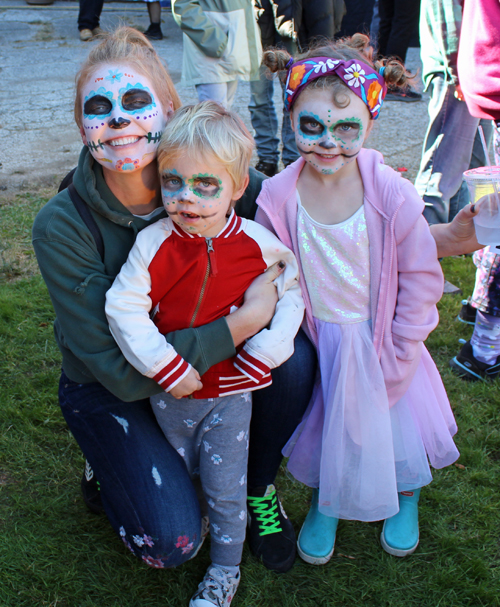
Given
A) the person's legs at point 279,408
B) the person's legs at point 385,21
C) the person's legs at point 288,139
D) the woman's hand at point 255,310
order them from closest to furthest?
1. the woman's hand at point 255,310
2. the person's legs at point 279,408
3. the person's legs at point 288,139
4. the person's legs at point 385,21

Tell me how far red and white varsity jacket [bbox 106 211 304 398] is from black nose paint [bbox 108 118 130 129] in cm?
30

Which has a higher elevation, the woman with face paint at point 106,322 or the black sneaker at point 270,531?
the woman with face paint at point 106,322

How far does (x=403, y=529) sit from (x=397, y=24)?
22.3 feet

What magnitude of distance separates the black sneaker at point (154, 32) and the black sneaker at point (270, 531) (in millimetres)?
9836

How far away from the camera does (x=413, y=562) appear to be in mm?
1970

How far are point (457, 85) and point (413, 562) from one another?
8.17 feet

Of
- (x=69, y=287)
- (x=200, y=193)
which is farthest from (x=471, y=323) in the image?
(x=69, y=287)

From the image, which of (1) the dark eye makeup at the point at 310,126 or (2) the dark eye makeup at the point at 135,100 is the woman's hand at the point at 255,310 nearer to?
(1) the dark eye makeup at the point at 310,126

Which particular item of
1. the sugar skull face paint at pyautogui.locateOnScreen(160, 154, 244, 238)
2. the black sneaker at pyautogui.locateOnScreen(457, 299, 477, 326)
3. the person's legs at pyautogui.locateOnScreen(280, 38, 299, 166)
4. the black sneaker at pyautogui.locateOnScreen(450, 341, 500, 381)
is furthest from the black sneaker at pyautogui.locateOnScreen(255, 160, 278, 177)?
the sugar skull face paint at pyautogui.locateOnScreen(160, 154, 244, 238)

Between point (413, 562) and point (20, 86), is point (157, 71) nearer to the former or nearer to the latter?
point (413, 562)

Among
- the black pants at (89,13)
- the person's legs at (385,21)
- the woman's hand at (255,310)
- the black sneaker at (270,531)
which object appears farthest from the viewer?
the black pants at (89,13)

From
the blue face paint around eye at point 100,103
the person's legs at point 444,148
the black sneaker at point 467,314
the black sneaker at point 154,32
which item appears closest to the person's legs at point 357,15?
the black sneaker at point 154,32

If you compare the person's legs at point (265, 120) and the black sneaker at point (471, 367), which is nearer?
the black sneaker at point (471, 367)

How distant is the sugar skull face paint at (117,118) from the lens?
166cm
